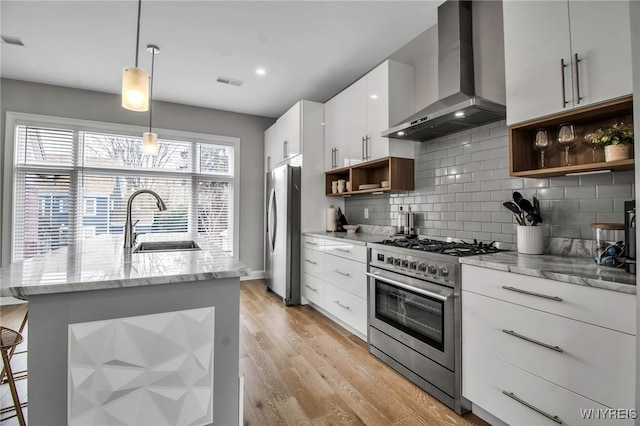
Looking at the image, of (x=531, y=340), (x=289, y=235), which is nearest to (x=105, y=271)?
(x=531, y=340)

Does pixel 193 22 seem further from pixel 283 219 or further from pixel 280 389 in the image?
pixel 280 389

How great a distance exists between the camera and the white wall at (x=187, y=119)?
3.86 m

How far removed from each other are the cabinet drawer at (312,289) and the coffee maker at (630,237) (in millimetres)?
2495

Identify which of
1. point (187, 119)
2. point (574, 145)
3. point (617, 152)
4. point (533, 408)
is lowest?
point (533, 408)

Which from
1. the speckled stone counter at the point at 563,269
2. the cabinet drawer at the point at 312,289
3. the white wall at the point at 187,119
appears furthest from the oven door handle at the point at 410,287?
the white wall at the point at 187,119

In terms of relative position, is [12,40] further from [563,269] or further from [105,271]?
[563,269]

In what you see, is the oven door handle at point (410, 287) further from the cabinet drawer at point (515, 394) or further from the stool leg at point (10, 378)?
the stool leg at point (10, 378)

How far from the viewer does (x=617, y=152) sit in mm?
1444

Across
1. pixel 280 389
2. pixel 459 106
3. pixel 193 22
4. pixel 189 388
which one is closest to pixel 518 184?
pixel 459 106

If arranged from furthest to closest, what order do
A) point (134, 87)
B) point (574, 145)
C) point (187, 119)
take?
1. point (187, 119)
2. point (574, 145)
3. point (134, 87)

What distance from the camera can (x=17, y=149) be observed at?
12.6 ft

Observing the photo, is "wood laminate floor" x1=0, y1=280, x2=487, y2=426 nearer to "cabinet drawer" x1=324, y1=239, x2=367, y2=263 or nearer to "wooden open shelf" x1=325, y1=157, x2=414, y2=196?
"cabinet drawer" x1=324, y1=239, x2=367, y2=263

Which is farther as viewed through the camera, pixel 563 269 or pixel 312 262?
pixel 312 262

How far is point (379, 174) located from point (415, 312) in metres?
1.78
